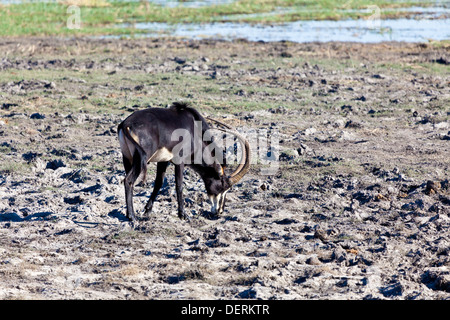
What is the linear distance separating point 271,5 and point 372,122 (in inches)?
999

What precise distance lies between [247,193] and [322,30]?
19.1 meters

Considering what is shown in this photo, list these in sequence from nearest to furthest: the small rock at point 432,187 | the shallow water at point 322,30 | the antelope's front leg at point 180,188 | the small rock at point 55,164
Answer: the antelope's front leg at point 180,188 < the small rock at point 432,187 < the small rock at point 55,164 < the shallow water at point 322,30

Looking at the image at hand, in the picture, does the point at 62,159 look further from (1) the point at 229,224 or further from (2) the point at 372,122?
(2) the point at 372,122

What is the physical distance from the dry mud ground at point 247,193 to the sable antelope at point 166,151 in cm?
32

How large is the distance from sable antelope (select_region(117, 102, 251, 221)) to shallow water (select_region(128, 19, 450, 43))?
16.2 metres

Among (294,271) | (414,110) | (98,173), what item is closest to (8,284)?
(294,271)

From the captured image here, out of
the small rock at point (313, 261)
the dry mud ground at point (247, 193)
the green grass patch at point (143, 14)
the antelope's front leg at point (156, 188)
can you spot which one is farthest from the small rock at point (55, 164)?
the green grass patch at point (143, 14)

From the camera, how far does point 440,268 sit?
6180 millimetres

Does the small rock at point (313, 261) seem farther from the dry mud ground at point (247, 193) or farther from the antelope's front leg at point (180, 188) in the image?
the antelope's front leg at point (180, 188)

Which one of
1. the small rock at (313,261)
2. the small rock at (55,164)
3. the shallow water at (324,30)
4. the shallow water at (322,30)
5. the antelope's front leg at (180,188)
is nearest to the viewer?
the small rock at (313,261)

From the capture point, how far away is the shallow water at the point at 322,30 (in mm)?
23906

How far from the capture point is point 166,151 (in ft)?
24.6

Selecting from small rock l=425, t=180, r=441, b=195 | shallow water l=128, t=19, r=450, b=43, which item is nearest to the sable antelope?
small rock l=425, t=180, r=441, b=195
